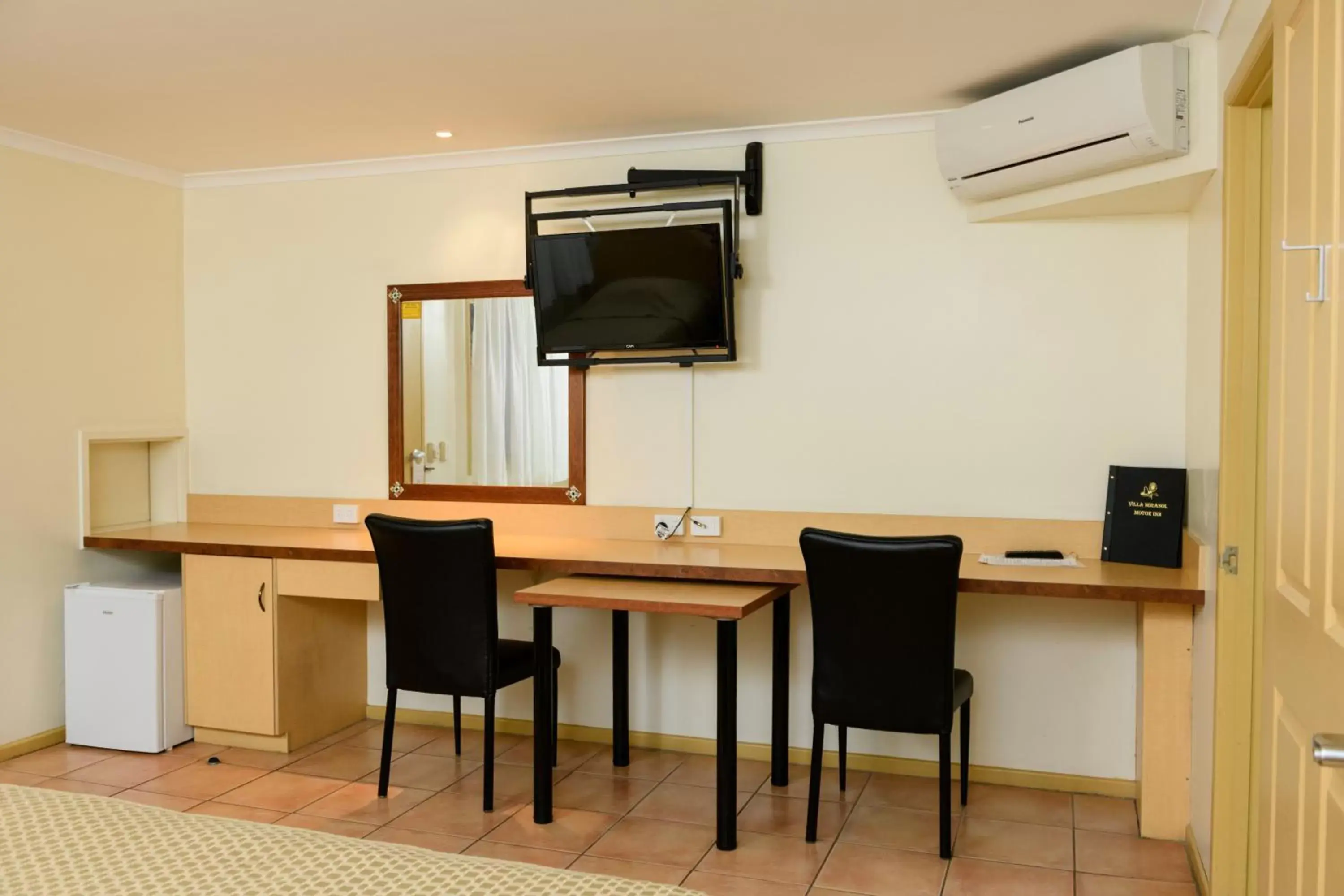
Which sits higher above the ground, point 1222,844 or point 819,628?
point 819,628

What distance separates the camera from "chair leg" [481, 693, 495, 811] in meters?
3.37

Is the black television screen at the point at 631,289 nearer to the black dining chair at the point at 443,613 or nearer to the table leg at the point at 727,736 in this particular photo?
the black dining chair at the point at 443,613

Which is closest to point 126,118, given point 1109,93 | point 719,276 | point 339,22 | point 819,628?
point 339,22

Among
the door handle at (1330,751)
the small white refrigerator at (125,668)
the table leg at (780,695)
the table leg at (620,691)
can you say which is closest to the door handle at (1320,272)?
the door handle at (1330,751)

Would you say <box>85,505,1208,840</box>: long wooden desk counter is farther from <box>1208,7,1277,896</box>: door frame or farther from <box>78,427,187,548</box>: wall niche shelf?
<box>1208,7,1277,896</box>: door frame

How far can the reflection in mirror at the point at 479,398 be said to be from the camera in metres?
4.17

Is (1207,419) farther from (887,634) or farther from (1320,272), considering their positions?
(1320,272)

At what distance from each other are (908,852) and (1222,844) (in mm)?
827

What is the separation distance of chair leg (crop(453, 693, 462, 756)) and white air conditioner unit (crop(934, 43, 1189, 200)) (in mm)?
2393

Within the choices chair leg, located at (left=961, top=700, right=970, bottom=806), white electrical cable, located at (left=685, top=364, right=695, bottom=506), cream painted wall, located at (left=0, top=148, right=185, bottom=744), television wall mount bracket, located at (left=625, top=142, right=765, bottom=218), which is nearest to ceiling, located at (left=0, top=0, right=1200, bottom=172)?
television wall mount bracket, located at (left=625, top=142, right=765, bottom=218)

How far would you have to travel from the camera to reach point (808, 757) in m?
3.86

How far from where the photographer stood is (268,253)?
4547 mm

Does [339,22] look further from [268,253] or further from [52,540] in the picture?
[52,540]

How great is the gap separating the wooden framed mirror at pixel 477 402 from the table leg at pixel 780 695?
37.3 inches
